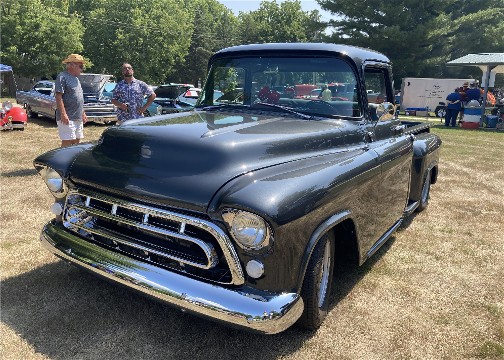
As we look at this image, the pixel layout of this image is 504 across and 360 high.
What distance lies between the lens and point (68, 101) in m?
6.54

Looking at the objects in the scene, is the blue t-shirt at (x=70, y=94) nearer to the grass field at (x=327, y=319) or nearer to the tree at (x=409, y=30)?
the grass field at (x=327, y=319)

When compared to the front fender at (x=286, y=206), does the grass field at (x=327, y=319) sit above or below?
below

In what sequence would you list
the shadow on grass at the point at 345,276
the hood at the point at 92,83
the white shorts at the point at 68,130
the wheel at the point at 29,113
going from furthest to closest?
the wheel at the point at 29,113 < the hood at the point at 92,83 < the white shorts at the point at 68,130 < the shadow on grass at the point at 345,276

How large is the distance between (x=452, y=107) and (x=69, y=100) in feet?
52.8

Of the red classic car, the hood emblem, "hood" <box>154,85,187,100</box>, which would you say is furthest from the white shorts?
"hood" <box>154,85,187,100</box>

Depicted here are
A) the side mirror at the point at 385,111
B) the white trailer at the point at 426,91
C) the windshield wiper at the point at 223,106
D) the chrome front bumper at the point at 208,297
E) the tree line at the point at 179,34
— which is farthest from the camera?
the tree line at the point at 179,34

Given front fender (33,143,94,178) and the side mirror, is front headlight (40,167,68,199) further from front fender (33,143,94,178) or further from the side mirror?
the side mirror

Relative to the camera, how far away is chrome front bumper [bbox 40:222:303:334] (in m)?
2.23

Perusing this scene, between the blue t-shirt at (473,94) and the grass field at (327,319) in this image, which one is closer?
the grass field at (327,319)

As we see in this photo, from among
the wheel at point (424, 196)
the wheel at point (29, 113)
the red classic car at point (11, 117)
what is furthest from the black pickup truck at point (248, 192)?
the wheel at point (29, 113)

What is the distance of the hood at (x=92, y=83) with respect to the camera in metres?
14.1

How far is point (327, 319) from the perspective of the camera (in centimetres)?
310

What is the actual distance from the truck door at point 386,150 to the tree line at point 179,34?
30.7 m

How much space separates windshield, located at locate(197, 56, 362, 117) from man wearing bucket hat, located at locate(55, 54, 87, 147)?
11.9 feet
